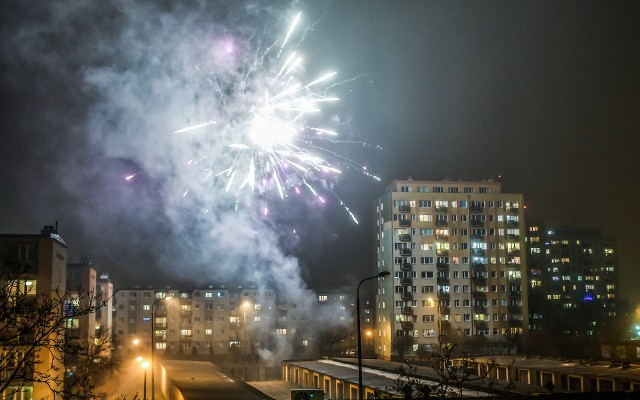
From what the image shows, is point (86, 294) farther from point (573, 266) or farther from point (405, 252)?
point (573, 266)

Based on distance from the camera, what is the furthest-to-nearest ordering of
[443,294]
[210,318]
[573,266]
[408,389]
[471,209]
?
[573,266], [210,318], [471,209], [443,294], [408,389]

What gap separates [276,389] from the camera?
58656mm

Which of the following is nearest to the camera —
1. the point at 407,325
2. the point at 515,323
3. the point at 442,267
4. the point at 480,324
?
the point at 407,325

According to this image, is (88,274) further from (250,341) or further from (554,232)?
(554,232)

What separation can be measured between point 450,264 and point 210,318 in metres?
38.6

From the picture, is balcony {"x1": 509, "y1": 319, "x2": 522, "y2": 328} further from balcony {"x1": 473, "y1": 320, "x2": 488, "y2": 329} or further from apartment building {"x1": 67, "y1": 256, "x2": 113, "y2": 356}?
apartment building {"x1": 67, "y1": 256, "x2": 113, "y2": 356}

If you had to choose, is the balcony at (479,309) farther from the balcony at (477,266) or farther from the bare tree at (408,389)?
the bare tree at (408,389)

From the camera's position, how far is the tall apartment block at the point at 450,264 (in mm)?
90938

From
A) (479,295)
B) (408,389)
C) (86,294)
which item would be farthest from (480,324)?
(408,389)

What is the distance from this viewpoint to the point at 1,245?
168ft

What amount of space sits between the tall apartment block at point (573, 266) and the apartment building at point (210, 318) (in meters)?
56.5

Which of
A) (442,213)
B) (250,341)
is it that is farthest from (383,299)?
(250,341)

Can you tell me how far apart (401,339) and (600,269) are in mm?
89887

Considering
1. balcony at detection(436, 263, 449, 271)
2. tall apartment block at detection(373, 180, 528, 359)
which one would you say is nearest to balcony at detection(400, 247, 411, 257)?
tall apartment block at detection(373, 180, 528, 359)
